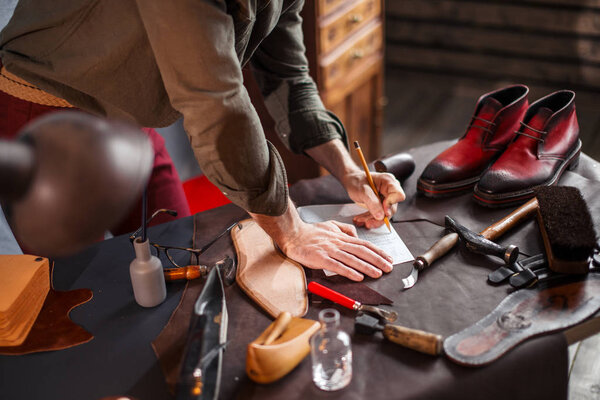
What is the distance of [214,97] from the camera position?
1.00 meters

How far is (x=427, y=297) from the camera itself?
1.11 meters

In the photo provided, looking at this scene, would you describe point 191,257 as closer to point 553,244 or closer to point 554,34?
point 553,244

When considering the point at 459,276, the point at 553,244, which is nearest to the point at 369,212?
the point at 459,276

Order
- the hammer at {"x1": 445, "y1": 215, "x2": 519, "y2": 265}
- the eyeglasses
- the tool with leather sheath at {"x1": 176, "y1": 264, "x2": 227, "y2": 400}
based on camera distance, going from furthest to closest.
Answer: the eyeglasses, the hammer at {"x1": 445, "y1": 215, "x2": 519, "y2": 265}, the tool with leather sheath at {"x1": 176, "y1": 264, "x2": 227, "y2": 400}

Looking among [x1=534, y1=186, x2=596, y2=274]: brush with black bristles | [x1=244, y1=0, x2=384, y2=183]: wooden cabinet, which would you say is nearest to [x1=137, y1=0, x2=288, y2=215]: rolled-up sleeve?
[x1=534, y1=186, x2=596, y2=274]: brush with black bristles

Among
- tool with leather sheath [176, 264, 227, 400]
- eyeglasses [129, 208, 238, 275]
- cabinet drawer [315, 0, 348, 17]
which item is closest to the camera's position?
tool with leather sheath [176, 264, 227, 400]

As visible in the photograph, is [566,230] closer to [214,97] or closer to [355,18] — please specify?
[214,97]

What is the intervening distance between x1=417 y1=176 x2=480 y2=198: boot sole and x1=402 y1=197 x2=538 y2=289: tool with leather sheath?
0.17m

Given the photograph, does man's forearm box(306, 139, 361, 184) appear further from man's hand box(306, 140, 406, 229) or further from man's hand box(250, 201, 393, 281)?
man's hand box(250, 201, 393, 281)

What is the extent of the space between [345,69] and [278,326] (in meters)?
1.82

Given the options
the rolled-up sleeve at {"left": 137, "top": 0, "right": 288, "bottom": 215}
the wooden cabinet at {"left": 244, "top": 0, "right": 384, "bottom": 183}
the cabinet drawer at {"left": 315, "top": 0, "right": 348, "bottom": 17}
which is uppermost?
the rolled-up sleeve at {"left": 137, "top": 0, "right": 288, "bottom": 215}

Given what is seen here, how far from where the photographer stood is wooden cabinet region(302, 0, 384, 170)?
238 centimetres

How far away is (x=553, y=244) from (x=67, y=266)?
1082mm

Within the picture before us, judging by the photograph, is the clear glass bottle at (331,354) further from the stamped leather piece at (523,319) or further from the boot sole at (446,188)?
the boot sole at (446,188)
